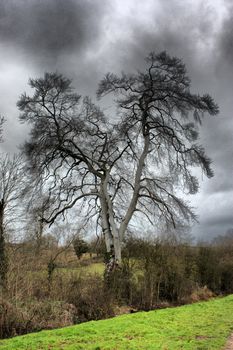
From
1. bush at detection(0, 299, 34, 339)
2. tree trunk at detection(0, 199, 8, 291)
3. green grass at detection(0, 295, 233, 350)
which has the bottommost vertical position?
green grass at detection(0, 295, 233, 350)

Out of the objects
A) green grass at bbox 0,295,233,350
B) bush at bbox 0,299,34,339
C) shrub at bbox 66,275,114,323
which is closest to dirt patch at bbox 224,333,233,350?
green grass at bbox 0,295,233,350

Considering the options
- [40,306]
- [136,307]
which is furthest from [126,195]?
[40,306]

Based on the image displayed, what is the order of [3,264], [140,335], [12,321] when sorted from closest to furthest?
[140,335], [12,321], [3,264]

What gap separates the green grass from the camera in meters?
9.08

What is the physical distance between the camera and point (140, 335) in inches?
420

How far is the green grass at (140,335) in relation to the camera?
9078mm

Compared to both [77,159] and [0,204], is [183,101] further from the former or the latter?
[0,204]

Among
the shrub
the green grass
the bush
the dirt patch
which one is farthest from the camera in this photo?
the shrub

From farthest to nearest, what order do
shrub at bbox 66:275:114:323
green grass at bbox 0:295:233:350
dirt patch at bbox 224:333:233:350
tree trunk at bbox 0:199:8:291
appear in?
shrub at bbox 66:275:114:323, tree trunk at bbox 0:199:8:291, green grass at bbox 0:295:233:350, dirt patch at bbox 224:333:233:350

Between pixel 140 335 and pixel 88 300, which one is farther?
pixel 88 300

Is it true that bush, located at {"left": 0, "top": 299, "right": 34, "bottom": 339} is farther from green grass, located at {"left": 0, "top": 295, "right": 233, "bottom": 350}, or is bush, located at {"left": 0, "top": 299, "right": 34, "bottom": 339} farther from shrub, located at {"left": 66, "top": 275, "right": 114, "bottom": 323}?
shrub, located at {"left": 66, "top": 275, "right": 114, "bottom": 323}

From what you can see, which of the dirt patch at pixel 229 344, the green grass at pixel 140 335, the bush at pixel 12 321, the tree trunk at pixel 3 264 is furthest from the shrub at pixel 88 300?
the dirt patch at pixel 229 344

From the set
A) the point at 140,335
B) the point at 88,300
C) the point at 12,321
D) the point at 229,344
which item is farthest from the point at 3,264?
the point at 229,344

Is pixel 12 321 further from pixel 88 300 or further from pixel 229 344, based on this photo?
Answer: pixel 229 344
